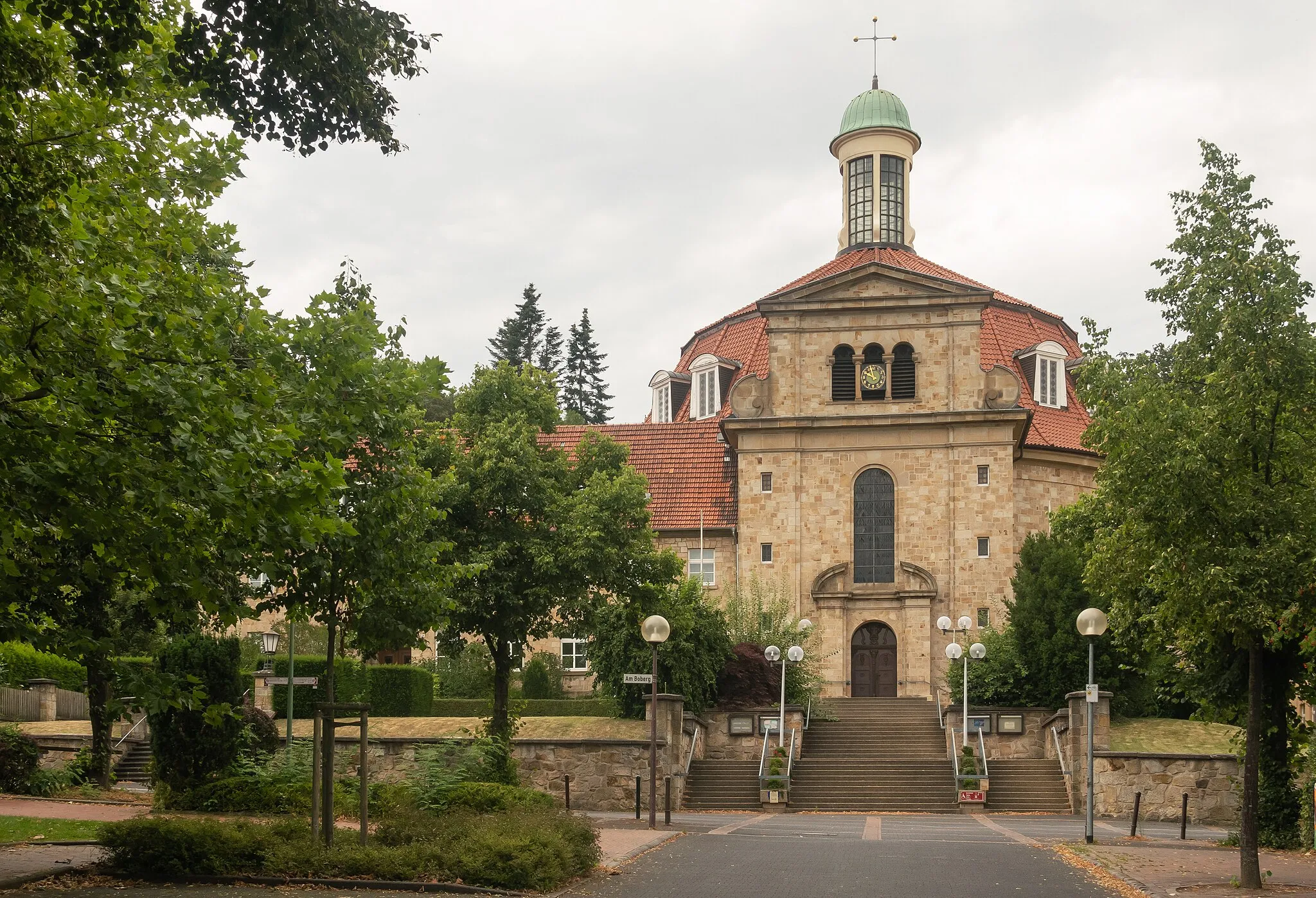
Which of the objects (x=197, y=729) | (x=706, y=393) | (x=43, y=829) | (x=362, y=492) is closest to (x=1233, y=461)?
(x=362, y=492)

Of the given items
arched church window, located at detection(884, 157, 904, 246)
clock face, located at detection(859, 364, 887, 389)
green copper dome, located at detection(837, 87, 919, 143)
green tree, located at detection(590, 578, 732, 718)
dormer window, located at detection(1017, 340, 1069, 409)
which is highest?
green copper dome, located at detection(837, 87, 919, 143)

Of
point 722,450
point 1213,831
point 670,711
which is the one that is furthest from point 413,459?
point 722,450

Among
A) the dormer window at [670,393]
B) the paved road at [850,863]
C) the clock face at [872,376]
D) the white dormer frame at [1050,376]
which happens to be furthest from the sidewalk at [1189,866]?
the dormer window at [670,393]

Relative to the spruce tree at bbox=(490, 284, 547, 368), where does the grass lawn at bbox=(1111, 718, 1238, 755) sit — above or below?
below

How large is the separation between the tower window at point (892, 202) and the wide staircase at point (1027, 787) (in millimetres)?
24943

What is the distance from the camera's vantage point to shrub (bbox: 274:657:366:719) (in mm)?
38156

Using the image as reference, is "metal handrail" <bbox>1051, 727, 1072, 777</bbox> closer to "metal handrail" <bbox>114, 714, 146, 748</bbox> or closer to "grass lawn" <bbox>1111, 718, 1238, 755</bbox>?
"grass lawn" <bbox>1111, 718, 1238, 755</bbox>

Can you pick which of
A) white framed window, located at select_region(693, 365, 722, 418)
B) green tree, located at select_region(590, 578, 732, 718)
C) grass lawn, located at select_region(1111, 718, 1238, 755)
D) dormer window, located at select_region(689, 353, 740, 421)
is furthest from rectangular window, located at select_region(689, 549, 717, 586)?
grass lawn, located at select_region(1111, 718, 1238, 755)

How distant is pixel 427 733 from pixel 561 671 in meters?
11.6

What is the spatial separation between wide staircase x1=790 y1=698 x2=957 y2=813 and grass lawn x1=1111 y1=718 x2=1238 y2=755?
10.3 ft

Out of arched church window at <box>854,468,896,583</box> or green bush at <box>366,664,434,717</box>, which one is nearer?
green bush at <box>366,664,434,717</box>

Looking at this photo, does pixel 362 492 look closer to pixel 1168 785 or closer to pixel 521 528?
pixel 521 528

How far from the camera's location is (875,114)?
5300 cm

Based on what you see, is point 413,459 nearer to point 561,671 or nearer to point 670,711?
point 670,711
